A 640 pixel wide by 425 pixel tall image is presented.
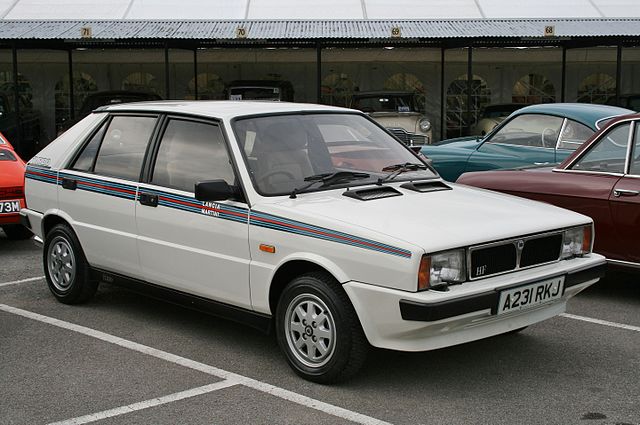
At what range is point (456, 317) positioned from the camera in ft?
13.5

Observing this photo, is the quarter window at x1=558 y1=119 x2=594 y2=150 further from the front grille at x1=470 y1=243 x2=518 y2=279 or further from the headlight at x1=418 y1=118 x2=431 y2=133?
the headlight at x1=418 y1=118 x2=431 y2=133

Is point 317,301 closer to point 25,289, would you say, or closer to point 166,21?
point 25,289

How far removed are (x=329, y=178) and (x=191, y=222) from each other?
908 millimetres

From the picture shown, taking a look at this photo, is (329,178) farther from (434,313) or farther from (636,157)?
(636,157)

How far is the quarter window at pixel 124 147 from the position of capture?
5.68 meters

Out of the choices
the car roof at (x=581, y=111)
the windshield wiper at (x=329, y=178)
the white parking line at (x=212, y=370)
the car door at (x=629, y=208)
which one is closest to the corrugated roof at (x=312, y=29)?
the car roof at (x=581, y=111)

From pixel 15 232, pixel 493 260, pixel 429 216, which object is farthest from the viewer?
pixel 15 232

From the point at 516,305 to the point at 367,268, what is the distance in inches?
34.0

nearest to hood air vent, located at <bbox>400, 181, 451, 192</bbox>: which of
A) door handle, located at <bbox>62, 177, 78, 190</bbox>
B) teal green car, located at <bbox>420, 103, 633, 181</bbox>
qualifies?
door handle, located at <bbox>62, 177, 78, 190</bbox>

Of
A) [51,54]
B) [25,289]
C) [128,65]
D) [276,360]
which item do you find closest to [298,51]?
[128,65]

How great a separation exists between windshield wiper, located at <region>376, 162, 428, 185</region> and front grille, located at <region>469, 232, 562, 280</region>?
1030 millimetres

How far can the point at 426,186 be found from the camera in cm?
522

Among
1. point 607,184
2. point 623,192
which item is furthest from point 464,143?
point 623,192

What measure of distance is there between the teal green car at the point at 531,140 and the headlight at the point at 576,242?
140 inches
